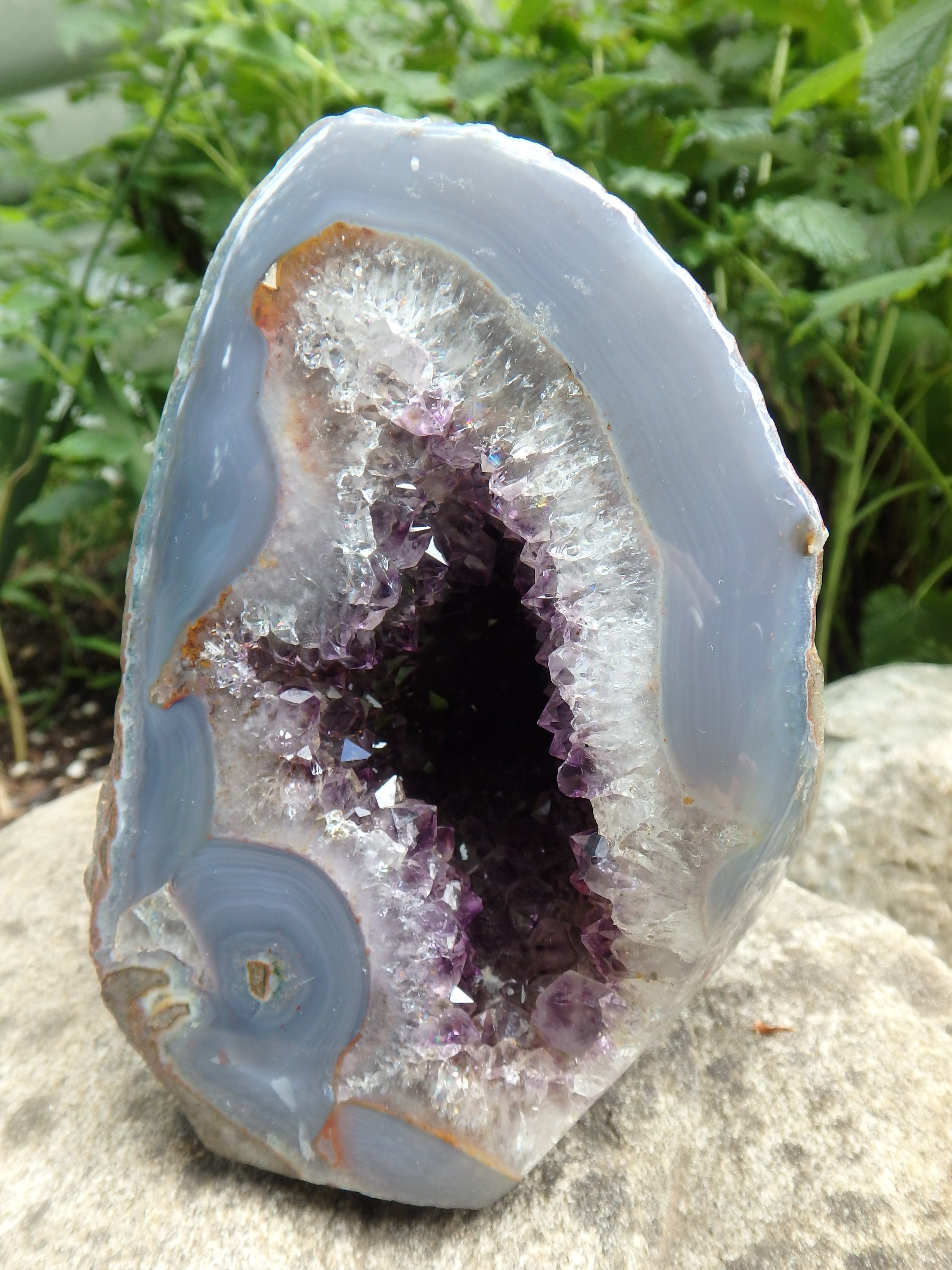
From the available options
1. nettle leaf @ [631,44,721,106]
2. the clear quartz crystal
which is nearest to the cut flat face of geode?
the clear quartz crystal

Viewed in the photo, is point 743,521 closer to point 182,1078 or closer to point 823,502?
point 182,1078

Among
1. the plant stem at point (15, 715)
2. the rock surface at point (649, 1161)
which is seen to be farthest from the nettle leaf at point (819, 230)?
the plant stem at point (15, 715)

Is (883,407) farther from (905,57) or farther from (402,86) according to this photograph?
(402,86)

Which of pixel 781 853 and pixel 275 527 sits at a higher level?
pixel 275 527

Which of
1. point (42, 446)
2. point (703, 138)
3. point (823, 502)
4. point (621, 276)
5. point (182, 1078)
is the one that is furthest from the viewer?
point (823, 502)

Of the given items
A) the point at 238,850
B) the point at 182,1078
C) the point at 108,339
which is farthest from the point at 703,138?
the point at 182,1078

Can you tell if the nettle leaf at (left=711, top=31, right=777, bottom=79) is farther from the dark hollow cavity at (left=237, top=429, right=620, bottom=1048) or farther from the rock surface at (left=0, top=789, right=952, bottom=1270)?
the rock surface at (left=0, top=789, right=952, bottom=1270)
